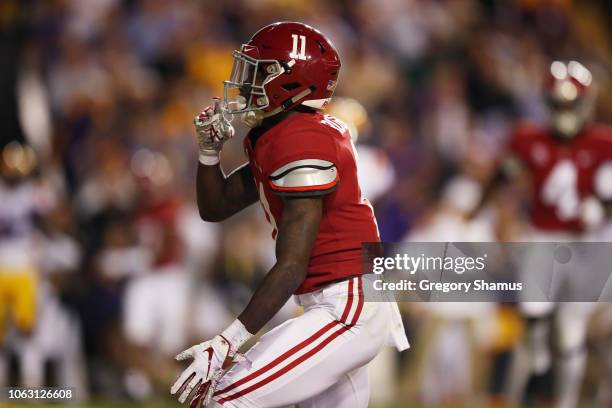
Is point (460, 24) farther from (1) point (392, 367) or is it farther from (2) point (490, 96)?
(1) point (392, 367)

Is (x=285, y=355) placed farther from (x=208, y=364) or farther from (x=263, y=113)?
(x=263, y=113)

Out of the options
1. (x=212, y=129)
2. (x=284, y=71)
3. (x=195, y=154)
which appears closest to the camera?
(x=284, y=71)

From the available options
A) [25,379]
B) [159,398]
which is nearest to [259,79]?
[159,398]

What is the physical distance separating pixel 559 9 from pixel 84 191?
13.2ft

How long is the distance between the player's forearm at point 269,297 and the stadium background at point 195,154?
2.82 metres

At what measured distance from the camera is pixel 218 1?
26.8 feet

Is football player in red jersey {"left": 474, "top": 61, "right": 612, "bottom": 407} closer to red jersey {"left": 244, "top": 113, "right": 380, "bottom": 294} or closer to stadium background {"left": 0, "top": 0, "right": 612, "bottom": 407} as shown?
stadium background {"left": 0, "top": 0, "right": 612, "bottom": 407}

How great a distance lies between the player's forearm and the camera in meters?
2.71

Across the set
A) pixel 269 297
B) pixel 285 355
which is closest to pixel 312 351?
pixel 285 355

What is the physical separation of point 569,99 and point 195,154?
3074 mm

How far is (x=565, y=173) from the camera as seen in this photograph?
5254mm

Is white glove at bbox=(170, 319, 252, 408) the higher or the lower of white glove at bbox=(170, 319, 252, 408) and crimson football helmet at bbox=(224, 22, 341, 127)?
the lower

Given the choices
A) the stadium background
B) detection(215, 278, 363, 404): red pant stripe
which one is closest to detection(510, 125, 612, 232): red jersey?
the stadium background

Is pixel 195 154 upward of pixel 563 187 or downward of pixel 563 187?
upward
